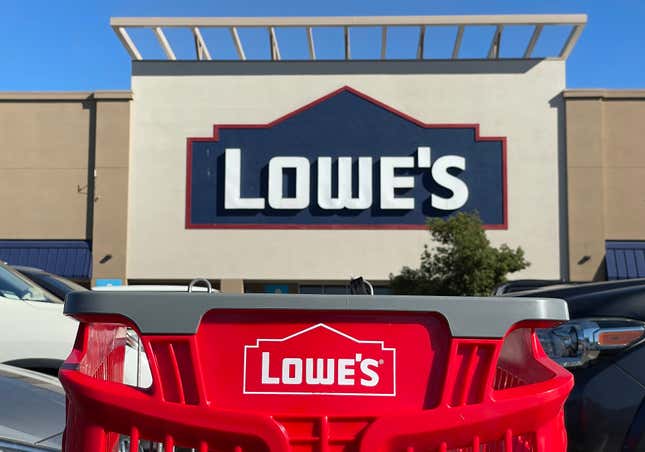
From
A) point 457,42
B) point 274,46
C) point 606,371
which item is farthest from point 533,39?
point 606,371

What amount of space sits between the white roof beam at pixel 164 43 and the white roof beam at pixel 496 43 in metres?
12.9

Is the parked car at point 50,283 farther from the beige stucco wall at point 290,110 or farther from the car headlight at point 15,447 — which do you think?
the beige stucco wall at point 290,110

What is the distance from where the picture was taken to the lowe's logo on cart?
1771mm

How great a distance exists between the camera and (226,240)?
26719 mm

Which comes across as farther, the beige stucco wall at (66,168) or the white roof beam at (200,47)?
the beige stucco wall at (66,168)

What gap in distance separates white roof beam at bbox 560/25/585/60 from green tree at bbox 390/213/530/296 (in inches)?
309

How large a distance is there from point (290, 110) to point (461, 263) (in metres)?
9.33

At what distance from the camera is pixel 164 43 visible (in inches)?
1067

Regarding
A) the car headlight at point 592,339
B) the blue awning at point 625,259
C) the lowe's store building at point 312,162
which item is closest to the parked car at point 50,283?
the car headlight at point 592,339

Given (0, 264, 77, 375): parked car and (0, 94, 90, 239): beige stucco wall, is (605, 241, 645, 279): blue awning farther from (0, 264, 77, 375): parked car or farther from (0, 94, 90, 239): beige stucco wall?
(0, 264, 77, 375): parked car

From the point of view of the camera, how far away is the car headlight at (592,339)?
2.83 m

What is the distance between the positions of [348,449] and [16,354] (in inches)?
167

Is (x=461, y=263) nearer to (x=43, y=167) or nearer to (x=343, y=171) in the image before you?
(x=343, y=171)

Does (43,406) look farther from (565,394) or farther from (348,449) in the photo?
(565,394)
